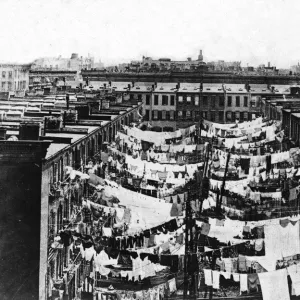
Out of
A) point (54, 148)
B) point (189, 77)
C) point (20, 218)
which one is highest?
point (189, 77)

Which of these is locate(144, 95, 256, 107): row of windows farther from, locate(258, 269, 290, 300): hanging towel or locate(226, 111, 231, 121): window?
locate(258, 269, 290, 300): hanging towel

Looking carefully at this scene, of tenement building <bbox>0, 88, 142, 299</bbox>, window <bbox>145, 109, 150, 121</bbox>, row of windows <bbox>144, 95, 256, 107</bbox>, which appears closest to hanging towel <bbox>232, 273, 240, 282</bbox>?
tenement building <bbox>0, 88, 142, 299</bbox>

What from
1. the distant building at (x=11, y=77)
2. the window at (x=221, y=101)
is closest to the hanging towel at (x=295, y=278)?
the window at (x=221, y=101)

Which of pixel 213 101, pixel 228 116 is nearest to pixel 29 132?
pixel 228 116

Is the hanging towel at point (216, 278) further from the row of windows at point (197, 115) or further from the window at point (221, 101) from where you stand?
the window at point (221, 101)

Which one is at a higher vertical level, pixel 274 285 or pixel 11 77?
pixel 11 77

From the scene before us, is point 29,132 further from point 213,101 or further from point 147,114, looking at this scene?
point 213,101

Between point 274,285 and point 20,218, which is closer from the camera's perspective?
point 274,285
